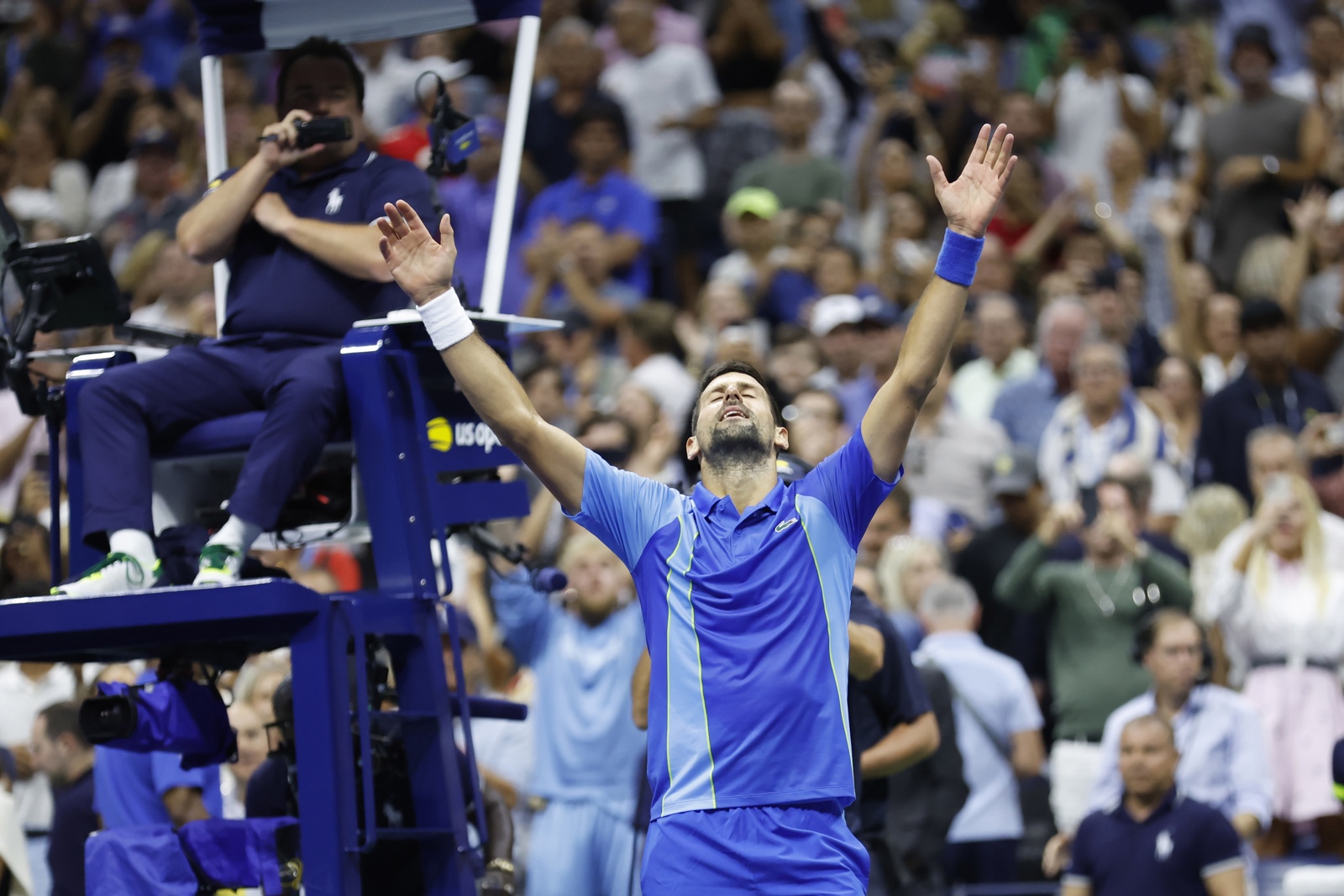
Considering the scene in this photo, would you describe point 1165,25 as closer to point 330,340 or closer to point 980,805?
point 980,805

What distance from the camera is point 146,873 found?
5555mm

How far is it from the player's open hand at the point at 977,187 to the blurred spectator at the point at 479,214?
7.81 metres

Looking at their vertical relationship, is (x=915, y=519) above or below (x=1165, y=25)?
below

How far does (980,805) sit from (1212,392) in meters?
3.38

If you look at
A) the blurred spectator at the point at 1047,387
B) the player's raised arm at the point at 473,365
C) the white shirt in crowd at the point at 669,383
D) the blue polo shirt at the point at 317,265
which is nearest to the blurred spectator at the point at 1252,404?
the blurred spectator at the point at 1047,387

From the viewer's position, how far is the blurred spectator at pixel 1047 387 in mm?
10820

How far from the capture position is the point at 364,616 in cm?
553

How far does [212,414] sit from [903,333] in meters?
6.10

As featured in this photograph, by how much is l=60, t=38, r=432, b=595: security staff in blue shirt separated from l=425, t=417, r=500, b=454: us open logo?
36 centimetres

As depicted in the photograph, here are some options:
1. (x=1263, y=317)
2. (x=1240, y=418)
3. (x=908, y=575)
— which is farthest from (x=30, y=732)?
(x=1263, y=317)

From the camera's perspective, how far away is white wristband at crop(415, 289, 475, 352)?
16.1 feet

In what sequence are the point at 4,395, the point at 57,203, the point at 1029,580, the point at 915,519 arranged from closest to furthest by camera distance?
the point at 1029,580, the point at 915,519, the point at 4,395, the point at 57,203

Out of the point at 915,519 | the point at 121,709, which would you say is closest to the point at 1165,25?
the point at 915,519

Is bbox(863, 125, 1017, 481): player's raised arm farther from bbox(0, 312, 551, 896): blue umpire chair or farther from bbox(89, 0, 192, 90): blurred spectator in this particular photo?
bbox(89, 0, 192, 90): blurred spectator
